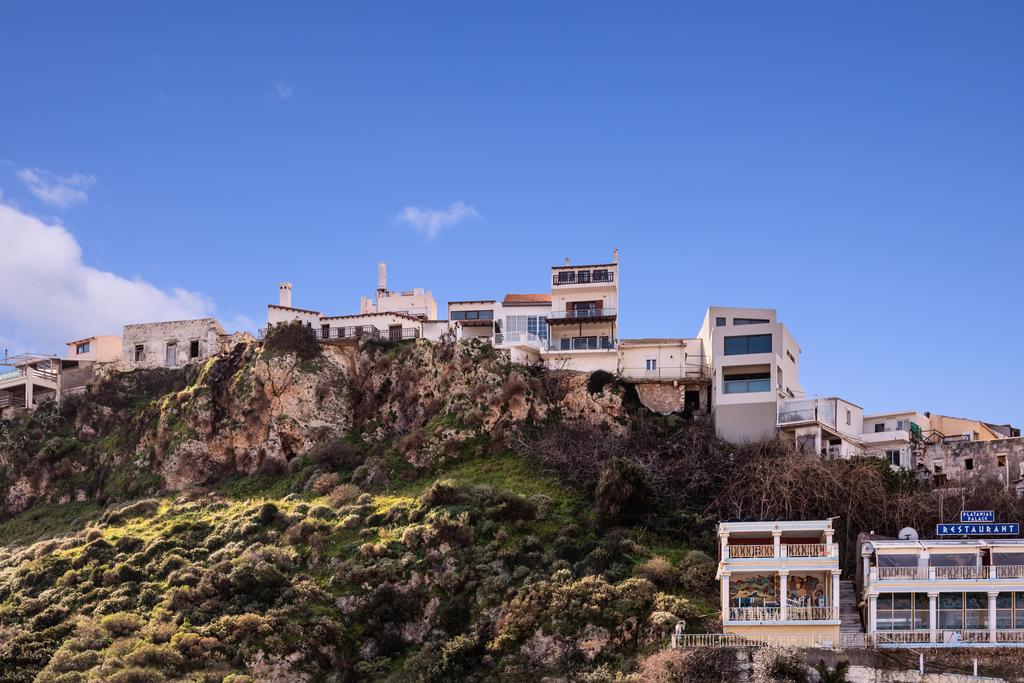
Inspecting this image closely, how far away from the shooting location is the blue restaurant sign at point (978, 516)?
61.8 metres

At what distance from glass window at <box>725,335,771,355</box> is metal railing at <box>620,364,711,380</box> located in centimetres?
333

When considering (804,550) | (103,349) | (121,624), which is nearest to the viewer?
(804,550)

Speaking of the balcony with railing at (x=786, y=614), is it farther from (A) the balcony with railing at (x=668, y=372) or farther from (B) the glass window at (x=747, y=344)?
(A) the balcony with railing at (x=668, y=372)

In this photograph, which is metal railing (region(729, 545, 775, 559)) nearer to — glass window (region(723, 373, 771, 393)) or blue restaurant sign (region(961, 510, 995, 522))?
blue restaurant sign (region(961, 510, 995, 522))

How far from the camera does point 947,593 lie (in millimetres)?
57625

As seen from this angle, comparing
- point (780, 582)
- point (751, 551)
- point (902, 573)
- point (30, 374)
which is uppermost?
point (30, 374)

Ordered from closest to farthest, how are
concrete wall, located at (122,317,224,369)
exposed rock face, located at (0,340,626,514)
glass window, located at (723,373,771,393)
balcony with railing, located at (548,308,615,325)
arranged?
1. glass window, located at (723,373,771,393)
2. exposed rock face, located at (0,340,626,514)
3. balcony with railing, located at (548,308,615,325)
4. concrete wall, located at (122,317,224,369)

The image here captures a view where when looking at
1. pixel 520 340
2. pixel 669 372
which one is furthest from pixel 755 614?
pixel 520 340

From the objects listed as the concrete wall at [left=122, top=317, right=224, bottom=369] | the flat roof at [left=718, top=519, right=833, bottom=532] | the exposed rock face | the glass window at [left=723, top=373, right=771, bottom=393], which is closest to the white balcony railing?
the flat roof at [left=718, top=519, right=833, bottom=532]

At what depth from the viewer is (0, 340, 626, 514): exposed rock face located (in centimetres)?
8081

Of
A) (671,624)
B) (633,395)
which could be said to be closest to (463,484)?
(633,395)

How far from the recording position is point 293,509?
76812 mm

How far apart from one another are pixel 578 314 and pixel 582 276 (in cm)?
294

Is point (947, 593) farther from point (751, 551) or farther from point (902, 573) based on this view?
point (751, 551)
